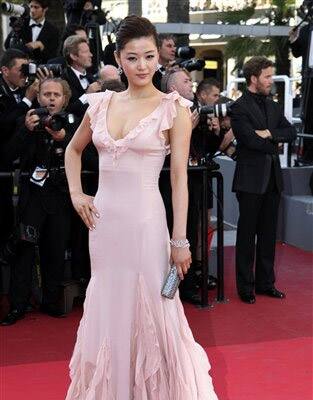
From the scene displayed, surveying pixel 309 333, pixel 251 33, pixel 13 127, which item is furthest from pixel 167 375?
pixel 251 33

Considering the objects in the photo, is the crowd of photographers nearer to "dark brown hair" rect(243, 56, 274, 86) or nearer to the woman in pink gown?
"dark brown hair" rect(243, 56, 274, 86)

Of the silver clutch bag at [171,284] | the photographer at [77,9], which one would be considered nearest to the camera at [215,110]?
the silver clutch bag at [171,284]

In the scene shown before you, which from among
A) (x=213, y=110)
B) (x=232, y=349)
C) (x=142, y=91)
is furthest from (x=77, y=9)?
(x=142, y=91)

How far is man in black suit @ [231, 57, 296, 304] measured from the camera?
6.15 meters

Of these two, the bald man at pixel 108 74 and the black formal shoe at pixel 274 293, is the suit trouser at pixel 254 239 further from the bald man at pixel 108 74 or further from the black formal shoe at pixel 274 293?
the bald man at pixel 108 74

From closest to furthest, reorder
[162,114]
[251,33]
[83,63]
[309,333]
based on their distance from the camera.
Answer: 1. [162,114]
2. [309,333]
3. [83,63]
4. [251,33]

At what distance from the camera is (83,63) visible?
700cm

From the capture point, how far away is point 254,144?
609 centimetres

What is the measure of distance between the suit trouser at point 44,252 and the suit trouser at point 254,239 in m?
1.43

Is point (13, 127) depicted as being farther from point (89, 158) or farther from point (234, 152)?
point (234, 152)

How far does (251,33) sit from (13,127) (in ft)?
36.4

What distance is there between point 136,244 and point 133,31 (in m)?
0.89

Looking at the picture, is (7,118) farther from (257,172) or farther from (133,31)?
(133,31)

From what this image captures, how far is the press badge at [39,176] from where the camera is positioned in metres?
5.57
